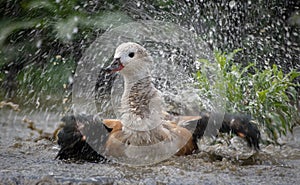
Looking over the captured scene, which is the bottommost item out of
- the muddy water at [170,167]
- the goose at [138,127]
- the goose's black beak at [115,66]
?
the muddy water at [170,167]

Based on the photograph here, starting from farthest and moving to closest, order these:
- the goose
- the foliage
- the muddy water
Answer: the foliage, the goose, the muddy water

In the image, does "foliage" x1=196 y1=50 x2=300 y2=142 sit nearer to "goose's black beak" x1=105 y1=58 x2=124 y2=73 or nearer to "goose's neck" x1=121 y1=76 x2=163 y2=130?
"goose's neck" x1=121 y1=76 x2=163 y2=130

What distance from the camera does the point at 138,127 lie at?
3836mm

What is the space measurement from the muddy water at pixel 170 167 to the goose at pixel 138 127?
119 mm

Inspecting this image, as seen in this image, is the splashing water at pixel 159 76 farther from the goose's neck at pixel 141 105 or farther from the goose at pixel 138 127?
the goose's neck at pixel 141 105

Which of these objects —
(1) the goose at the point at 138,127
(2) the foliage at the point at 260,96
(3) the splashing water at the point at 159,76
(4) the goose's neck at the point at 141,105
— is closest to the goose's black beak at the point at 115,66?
(1) the goose at the point at 138,127

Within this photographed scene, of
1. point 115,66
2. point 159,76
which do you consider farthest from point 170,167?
point 159,76

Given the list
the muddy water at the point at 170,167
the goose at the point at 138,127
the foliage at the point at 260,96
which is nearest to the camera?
the muddy water at the point at 170,167

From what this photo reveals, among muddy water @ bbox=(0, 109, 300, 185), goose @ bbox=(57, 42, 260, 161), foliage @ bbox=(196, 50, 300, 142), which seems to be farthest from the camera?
foliage @ bbox=(196, 50, 300, 142)

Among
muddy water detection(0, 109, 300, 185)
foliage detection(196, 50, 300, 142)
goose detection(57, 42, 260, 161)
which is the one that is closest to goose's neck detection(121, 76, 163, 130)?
goose detection(57, 42, 260, 161)

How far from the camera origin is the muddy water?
3051 millimetres

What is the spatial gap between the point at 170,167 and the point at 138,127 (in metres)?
0.46

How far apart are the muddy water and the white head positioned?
68 centimetres

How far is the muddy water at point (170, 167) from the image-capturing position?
3051mm
